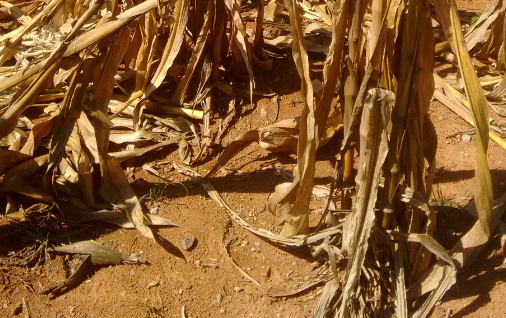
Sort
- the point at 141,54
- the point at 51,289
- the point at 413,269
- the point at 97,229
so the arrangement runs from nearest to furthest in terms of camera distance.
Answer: the point at 413,269 < the point at 51,289 < the point at 97,229 < the point at 141,54

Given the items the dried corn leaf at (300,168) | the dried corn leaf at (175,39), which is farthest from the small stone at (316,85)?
the dried corn leaf at (300,168)

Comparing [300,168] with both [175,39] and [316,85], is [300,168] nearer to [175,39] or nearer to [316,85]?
[175,39]

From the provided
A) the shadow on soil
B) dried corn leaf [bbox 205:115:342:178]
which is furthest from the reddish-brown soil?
dried corn leaf [bbox 205:115:342:178]

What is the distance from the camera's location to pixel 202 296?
2303 millimetres

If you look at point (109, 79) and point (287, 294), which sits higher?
point (109, 79)

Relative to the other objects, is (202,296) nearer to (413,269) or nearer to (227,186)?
(227,186)

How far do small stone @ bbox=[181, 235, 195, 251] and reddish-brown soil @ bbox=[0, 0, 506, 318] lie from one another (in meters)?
0.02

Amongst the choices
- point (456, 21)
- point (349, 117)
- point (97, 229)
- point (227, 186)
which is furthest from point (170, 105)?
point (456, 21)

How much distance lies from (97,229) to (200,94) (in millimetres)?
928

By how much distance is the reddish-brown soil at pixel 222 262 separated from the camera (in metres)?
2.25

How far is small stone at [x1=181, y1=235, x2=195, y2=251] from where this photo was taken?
2455 millimetres

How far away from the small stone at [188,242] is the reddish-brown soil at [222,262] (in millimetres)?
23

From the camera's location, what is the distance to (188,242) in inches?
97.2

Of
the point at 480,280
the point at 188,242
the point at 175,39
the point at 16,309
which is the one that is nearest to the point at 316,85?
the point at 175,39
